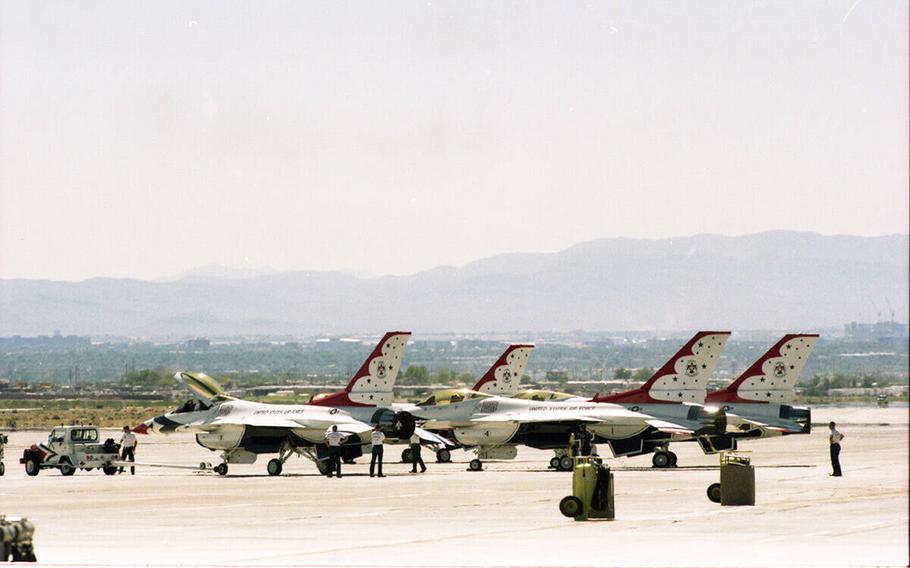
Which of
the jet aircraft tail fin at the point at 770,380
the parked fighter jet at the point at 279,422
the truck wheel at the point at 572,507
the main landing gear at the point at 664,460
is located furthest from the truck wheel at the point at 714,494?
the jet aircraft tail fin at the point at 770,380

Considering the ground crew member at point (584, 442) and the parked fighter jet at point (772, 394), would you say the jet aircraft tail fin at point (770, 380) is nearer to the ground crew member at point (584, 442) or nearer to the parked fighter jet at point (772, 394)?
the parked fighter jet at point (772, 394)

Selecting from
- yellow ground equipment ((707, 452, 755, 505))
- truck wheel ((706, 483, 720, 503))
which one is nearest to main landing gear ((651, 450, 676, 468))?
truck wheel ((706, 483, 720, 503))

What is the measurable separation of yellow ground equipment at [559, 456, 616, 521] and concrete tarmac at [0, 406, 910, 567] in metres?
0.41

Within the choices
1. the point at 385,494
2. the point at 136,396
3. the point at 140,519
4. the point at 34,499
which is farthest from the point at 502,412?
the point at 136,396

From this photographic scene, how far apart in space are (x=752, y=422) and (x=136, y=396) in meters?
90.4

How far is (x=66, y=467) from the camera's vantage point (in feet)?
171

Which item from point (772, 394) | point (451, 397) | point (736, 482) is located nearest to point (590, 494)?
point (736, 482)

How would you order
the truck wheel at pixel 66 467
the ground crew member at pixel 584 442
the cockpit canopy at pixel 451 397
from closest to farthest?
the ground crew member at pixel 584 442
the truck wheel at pixel 66 467
the cockpit canopy at pixel 451 397

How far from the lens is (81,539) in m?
30.0

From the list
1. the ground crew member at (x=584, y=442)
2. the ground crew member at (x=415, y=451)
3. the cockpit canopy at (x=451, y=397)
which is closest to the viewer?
the ground crew member at (x=584, y=442)

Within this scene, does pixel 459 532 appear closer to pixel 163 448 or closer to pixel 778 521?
pixel 778 521

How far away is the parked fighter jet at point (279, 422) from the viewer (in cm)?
5225

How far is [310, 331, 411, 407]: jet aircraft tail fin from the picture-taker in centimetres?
5541

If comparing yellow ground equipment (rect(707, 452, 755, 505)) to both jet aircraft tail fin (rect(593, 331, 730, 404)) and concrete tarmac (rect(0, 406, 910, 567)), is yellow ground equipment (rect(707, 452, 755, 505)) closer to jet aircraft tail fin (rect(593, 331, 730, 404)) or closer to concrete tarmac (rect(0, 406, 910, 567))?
concrete tarmac (rect(0, 406, 910, 567))
